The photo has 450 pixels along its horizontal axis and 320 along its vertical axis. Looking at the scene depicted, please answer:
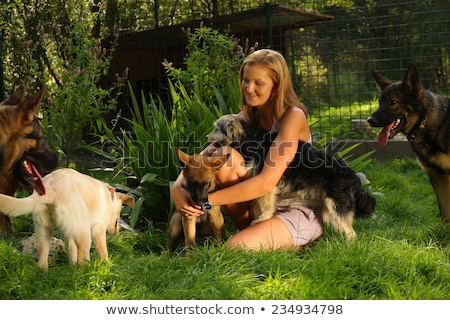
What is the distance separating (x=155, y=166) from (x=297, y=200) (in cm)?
129

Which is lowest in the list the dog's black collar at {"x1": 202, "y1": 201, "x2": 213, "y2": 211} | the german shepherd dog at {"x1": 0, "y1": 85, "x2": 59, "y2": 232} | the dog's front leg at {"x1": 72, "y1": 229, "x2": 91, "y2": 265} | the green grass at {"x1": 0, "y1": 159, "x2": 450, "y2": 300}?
the green grass at {"x1": 0, "y1": 159, "x2": 450, "y2": 300}

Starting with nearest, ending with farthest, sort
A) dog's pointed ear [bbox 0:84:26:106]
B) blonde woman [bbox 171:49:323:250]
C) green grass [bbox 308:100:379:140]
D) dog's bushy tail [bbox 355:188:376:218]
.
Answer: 1. dog's pointed ear [bbox 0:84:26:106]
2. blonde woman [bbox 171:49:323:250]
3. dog's bushy tail [bbox 355:188:376:218]
4. green grass [bbox 308:100:379:140]

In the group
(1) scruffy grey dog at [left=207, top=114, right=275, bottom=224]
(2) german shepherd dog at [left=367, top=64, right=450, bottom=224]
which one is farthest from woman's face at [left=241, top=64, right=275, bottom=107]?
(2) german shepherd dog at [left=367, top=64, right=450, bottom=224]

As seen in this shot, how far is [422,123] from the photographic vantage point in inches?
172

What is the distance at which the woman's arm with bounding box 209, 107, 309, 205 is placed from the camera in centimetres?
344

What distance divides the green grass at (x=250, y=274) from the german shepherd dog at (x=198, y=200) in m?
0.11

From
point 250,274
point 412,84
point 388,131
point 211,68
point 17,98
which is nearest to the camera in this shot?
point 250,274

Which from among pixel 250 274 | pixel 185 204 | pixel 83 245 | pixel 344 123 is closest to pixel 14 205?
pixel 83 245

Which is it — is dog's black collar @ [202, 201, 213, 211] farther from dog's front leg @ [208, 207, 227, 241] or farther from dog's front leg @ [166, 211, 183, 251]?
dog's front leg @ [166, 211, 183, 251]

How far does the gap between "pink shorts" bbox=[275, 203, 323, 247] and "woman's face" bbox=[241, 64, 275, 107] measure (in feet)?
2.53

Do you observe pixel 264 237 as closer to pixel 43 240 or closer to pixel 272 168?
pixel 272 168

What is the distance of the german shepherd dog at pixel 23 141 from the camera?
316 cm

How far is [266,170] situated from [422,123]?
5.15 ft
